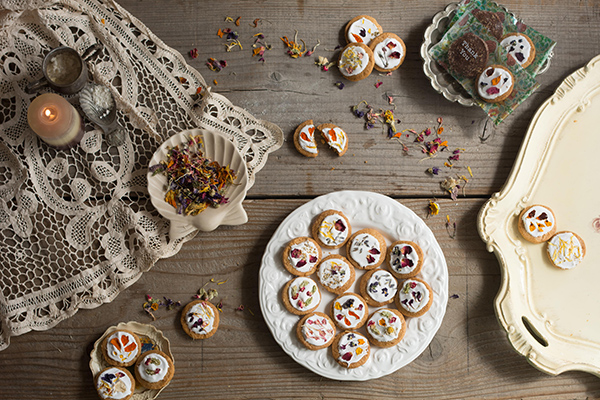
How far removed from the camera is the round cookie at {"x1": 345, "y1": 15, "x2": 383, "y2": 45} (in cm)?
133

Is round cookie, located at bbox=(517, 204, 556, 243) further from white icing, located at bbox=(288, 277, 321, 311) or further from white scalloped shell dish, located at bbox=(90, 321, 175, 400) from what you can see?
white scalloped shell dish, located at bbox=(90, 321, 175, 400)

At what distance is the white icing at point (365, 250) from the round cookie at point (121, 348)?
2.22 feet

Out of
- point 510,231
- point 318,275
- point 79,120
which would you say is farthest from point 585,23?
point 79,120

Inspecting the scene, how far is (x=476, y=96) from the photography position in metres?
1.30

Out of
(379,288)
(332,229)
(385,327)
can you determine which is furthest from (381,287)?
(332,229)

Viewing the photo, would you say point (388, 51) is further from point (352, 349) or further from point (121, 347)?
point (121, 347)

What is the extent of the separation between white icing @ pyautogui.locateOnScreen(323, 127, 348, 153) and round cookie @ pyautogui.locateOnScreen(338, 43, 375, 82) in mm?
175

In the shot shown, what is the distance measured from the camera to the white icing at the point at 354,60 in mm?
1297

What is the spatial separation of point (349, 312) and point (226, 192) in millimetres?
491

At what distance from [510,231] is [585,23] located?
2.31 feet

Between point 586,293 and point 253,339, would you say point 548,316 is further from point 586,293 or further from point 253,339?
point 253,339

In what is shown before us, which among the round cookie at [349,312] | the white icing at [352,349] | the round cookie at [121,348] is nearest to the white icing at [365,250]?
the round cookie at [349,312]

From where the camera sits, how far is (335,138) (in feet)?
4.25

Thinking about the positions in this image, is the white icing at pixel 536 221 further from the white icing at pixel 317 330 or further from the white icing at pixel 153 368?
the white icing at pixel 153 368
